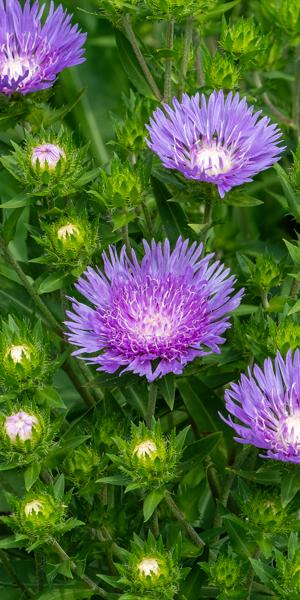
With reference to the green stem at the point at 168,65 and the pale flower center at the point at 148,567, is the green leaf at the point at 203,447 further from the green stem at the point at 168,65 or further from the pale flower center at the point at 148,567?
the green stem at the point at 168,65

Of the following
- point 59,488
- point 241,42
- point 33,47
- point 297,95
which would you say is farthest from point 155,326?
point 297,95

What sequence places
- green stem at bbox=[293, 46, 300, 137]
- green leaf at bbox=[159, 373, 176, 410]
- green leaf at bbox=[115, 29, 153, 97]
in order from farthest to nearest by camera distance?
1. green stem at bbox=[293, 46, 300, 137]
2. green leaf at bbox=[115, 29, 153, 97]
3. green leaf at bbox=[159, 373, 176, 410]

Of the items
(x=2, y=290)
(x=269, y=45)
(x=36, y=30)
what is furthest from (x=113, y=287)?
(x=269, y=45)

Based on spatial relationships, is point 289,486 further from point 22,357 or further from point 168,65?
point 168,65

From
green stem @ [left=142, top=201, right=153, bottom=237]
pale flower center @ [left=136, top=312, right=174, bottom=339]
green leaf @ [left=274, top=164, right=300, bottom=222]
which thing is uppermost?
green stem @ [left=142, top=201, right=153, bottom=237]

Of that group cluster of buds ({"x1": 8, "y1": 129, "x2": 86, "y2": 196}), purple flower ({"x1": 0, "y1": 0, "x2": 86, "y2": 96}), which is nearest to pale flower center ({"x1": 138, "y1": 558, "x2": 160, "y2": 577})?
cluster of buds ({"x1": 8, "y1": 129, "x2": 86, "y2": 196})

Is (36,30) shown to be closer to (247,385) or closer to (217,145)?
(217,145)

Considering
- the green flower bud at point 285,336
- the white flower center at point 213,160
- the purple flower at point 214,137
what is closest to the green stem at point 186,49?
the purple flower at point 214,137

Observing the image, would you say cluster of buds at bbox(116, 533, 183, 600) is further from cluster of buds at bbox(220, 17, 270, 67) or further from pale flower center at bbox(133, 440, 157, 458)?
cluster of buds at bbox(220, 17, 270, 67)
